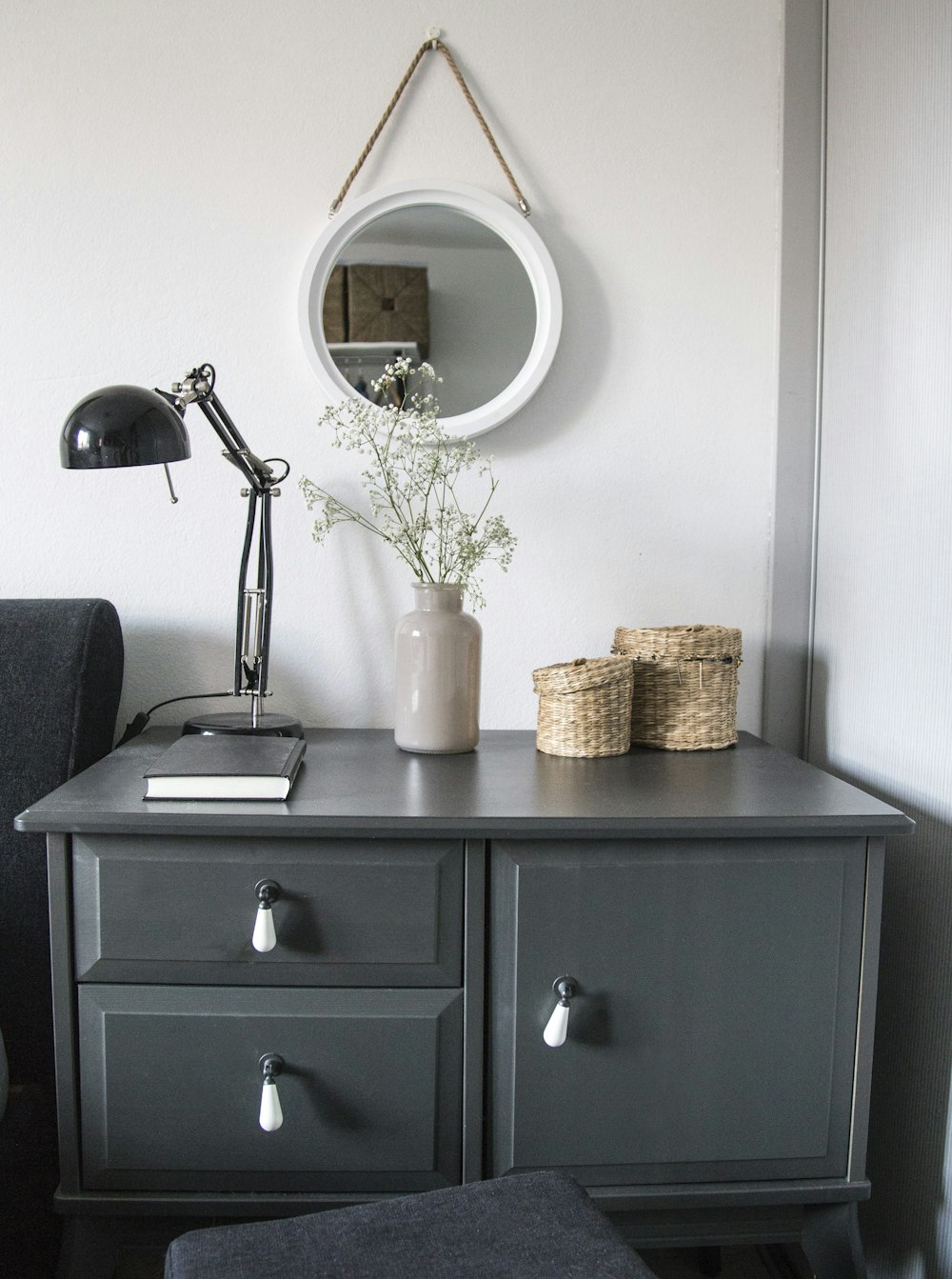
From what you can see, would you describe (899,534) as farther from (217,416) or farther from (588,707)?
(217,416)

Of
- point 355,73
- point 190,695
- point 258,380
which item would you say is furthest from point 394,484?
point 355,73

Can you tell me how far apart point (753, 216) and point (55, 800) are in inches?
52.3

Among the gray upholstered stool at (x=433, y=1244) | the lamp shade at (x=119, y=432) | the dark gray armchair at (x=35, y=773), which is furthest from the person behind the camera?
the dark gray armchair at (x=35, y=773)

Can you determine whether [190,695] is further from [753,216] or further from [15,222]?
[753,216]

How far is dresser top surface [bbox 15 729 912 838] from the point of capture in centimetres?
107

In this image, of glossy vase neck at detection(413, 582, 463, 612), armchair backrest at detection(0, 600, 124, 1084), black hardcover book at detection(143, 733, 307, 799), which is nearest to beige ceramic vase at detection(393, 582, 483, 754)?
glossy vase neck at detection(413, 582, 463, 612)

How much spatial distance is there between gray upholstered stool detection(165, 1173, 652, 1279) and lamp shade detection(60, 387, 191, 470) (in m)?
0.81

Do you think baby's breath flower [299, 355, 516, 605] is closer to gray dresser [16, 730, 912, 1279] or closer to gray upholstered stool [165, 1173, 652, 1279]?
gray dresser [16, 730, 912, 1279]

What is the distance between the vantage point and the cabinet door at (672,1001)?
3.60 feet

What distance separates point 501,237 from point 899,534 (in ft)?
2.44

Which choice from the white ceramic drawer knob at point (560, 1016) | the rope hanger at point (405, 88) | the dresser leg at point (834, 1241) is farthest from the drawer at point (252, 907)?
the rope hanger at point (405, 88)

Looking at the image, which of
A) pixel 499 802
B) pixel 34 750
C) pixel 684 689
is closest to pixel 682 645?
pixel 684 689

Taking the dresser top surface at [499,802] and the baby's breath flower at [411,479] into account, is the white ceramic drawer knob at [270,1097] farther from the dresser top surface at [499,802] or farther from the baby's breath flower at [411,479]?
the baby's breath flower at [411,479]

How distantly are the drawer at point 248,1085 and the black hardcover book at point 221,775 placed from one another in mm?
210
